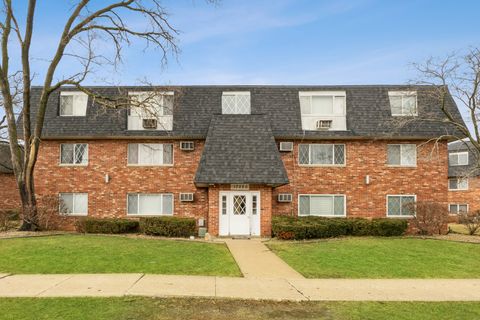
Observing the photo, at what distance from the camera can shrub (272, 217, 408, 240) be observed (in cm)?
1645

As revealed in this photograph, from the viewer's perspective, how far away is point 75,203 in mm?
20547

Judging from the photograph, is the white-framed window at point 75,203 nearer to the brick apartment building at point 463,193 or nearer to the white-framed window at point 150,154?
the white-framed window at point 150,154

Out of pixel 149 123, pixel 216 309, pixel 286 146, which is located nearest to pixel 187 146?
pixel 149 123

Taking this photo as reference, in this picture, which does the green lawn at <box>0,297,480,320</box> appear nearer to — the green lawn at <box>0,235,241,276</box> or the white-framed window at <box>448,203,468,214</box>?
the green lawn at <box>0,235,241,276</box>

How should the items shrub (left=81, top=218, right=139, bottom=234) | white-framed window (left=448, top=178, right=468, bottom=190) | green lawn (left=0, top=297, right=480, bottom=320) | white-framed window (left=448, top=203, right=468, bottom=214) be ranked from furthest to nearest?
white-framed window (left=448, top=178, right=468, bottom=190), white-framed window (left=448, top=203, right=468, bottom=214), shrub (left=81, top=218, right=139, bottom=234), green lawn (left=0, top=297, right=480, bottom=320)

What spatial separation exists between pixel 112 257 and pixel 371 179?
13.5 meters

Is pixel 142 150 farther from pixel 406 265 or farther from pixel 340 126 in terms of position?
pixel 406 265

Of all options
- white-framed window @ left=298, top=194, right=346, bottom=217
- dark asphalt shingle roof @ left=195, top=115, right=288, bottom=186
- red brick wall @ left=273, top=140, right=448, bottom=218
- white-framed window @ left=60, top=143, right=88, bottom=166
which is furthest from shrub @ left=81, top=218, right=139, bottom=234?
white-framed window @ left=298, top=194, right=346, bottom=217

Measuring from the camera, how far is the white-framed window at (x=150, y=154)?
67.9ft

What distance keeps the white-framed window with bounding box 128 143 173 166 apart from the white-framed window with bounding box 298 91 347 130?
7024 millimetres

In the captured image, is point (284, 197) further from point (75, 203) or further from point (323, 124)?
point (75, 203)

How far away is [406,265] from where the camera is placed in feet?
38.3

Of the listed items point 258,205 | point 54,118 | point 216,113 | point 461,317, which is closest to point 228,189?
point 258,205

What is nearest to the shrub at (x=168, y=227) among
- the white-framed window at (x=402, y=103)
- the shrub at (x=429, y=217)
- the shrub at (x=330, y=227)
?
the shrub at (x=330, y=227)
